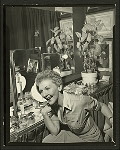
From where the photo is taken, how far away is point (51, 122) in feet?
4.80

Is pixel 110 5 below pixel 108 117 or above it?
above

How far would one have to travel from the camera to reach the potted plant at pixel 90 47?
1.46m

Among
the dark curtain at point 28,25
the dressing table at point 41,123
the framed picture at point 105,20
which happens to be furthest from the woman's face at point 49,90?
the framed picture at point 105,20

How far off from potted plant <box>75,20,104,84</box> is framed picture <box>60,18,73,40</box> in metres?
0.04

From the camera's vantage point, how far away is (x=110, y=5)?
1.46 m

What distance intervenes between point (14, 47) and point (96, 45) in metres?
0.49

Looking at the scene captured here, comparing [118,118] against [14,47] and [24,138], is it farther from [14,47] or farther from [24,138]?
[14,47]

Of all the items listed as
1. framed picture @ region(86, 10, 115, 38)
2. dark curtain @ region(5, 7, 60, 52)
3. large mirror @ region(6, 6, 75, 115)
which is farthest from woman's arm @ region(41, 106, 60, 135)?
framed picture @ region(86, 10, 115, 38)

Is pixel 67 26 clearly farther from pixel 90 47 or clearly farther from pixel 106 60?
pixel 106 60

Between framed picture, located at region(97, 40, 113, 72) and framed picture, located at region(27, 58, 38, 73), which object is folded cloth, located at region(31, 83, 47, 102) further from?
framed picture, located at region(97, 40, 113, 72)

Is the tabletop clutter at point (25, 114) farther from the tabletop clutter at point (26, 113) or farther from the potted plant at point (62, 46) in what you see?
the potted plant at point (62, 46)

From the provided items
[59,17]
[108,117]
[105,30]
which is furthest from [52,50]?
[108,117]

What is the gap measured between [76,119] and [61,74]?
0.94 ft

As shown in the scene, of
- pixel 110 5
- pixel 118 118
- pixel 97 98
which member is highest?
pixel 110 5
